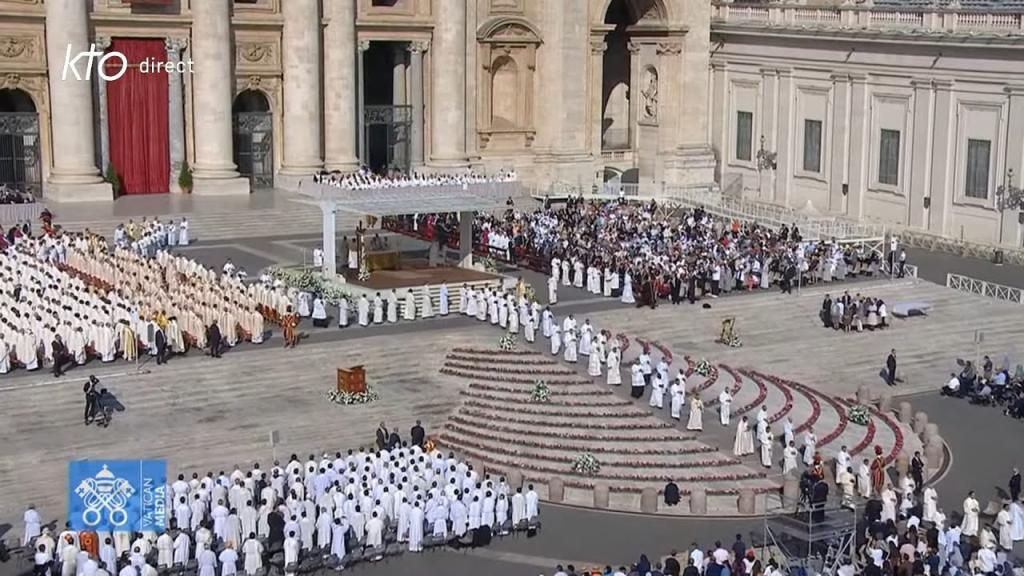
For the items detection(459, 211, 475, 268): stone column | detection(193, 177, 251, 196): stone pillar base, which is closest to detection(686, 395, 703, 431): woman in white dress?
detection(459, 211, 475, 268): stone column

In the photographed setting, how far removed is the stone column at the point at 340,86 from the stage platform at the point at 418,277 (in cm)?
1561

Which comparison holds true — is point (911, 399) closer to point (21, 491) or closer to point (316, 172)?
point (21, 491)

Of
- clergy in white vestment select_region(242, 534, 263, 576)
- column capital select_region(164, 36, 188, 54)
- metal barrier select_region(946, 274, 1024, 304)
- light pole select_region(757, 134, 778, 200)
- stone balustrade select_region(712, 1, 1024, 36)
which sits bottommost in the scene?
clergy in white vestment select_region(242, 534, 263, 576)

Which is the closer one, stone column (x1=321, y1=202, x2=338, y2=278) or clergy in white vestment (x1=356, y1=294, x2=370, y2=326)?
clergy in white vestment (x1=356, y1=294, x2=370, y2=326)

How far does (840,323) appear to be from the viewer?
45.6m

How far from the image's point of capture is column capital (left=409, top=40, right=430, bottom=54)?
65438 millimetres

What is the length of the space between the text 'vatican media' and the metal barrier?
30.1 m

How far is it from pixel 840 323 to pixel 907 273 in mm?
7501

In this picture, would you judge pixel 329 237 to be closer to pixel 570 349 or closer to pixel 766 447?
pixel 570 349

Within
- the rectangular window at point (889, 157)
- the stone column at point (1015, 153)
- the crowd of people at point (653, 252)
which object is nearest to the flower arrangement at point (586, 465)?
the crowd of people at point (653, 252)

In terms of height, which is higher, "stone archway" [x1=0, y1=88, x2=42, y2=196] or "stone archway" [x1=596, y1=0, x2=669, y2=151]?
"stone archway" [x1=596, y1=0, x2=669, y2=151]

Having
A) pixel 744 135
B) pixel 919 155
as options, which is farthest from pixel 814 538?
pixel 744 135

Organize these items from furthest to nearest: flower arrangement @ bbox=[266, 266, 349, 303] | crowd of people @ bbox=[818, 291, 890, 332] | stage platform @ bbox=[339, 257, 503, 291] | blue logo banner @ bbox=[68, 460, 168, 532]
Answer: stage platform @ bbox=[339, 257, 503, 291], crowd of people @ bbox=[818, 291, 890, 332], flower arrangement @ bbox=[266, 266, 349, 303], blue logo banner @ bbox=[68, 460, 168, 532]

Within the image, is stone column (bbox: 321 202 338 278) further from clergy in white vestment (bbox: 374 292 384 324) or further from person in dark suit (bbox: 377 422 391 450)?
person in dark suit (bbox: 377 422 391 450)
